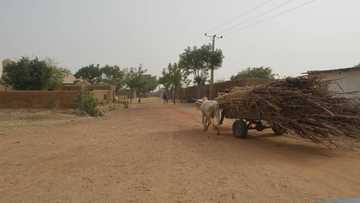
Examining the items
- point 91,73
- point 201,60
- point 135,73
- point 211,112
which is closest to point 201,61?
point 201,60

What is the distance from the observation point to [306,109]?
32.4 feet

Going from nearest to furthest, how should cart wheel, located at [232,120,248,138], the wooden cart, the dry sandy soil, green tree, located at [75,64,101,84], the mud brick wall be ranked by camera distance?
the dry sandy soil → the wooden cart → cart wheel, located at [232,120,248,138] → the mud brick wall → green tree, located at [75,64,101,84]

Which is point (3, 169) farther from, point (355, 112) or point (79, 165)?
point (355, 112)

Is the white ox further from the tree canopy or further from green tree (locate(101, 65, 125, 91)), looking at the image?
green tree (locate(101, 65, 125, 91))

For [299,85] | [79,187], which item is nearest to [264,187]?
[79,187]

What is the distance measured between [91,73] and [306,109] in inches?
3039

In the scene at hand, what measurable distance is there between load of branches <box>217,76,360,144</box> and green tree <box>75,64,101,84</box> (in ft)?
245

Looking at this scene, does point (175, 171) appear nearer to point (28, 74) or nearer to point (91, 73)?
point (28, 74)

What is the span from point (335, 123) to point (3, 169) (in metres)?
8.38

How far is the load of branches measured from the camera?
9523 mm

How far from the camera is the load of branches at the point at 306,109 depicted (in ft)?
31.2

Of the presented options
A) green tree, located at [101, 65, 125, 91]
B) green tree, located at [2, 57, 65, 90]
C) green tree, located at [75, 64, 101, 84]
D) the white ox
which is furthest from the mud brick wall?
green tree, located at [75, 64, 101, 84]

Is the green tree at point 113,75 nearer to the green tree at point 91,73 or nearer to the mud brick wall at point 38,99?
the green tree at point 91,73

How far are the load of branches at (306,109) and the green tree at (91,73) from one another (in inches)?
2934
